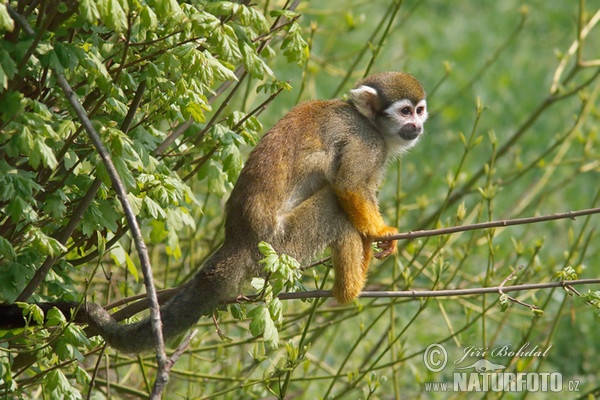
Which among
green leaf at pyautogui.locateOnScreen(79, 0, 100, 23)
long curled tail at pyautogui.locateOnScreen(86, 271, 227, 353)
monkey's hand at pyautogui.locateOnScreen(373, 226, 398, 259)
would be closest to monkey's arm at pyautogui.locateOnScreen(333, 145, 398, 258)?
monkey's hand at pyautogui.locateOnScreen(373, 226, 398, 259)

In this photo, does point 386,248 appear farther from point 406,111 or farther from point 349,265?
point 406,111

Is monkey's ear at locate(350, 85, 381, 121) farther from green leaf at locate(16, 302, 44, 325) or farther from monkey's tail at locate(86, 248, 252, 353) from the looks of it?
green leaf at locate(16, 302, 44, 325)

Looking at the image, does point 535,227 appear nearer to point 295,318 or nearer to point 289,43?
point 295,318

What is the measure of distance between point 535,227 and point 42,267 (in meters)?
5.93

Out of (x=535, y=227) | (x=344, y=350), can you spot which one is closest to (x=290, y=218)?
(x=344, y=350)

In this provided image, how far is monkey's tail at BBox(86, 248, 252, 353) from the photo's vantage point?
10.9ft

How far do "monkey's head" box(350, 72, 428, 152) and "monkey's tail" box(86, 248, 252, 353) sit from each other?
1.18 meters

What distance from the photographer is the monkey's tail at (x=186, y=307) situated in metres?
3.31

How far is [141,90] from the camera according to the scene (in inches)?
122

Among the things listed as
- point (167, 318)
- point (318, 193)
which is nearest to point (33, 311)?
point (167, 318)

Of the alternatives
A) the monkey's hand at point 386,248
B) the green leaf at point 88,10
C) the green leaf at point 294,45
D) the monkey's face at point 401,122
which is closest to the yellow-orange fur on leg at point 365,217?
the monkey's hand at point 386,248

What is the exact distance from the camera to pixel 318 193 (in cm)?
419

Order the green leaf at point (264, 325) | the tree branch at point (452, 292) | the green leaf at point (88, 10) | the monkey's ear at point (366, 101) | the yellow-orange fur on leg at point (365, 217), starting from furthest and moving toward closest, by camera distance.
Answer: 1. the monkey's ear at point (366, 101)
2. the yellow-orange fur on leg at point (365, 217)
3. the tree branch at point (452, 292)
4. the green leaf at point (264, 325)
5. the green leaf at point (88, 10)

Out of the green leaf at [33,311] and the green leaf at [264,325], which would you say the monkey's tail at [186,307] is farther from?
the green leaf at [264,325]
